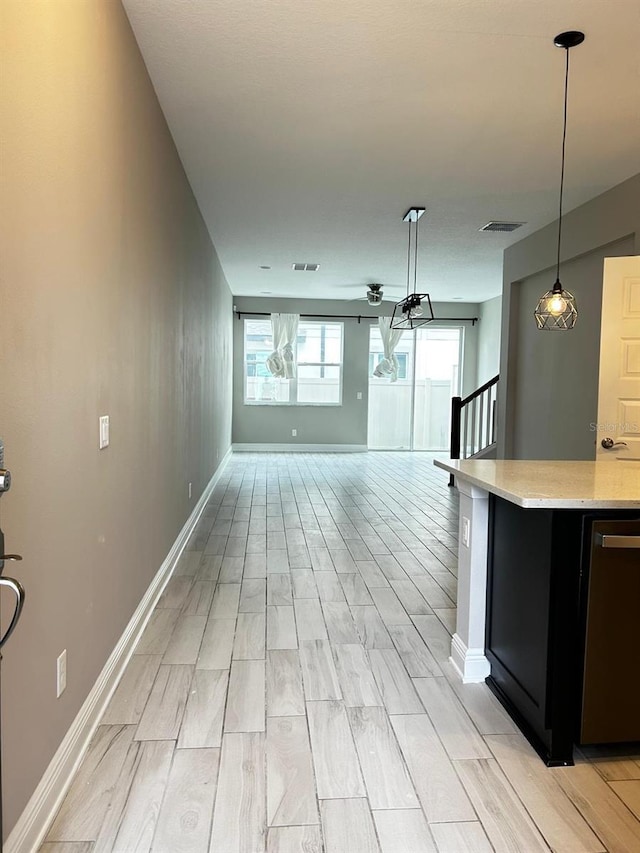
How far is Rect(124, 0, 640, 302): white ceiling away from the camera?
92.3 inches

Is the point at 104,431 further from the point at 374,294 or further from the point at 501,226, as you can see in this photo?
the point at 374,294

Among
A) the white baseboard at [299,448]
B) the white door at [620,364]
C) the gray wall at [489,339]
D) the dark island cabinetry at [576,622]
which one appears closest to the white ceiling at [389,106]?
the white door at [620,364]

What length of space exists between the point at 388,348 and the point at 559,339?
4987 millimetres

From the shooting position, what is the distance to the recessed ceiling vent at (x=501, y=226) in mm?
5301

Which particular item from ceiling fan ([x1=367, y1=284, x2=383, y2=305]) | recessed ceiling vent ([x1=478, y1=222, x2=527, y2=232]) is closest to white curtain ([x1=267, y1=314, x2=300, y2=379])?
ceiling fan ([x1=367, y1=284, x2=383, y2=305])

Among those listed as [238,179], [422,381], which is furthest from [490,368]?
[238,179]

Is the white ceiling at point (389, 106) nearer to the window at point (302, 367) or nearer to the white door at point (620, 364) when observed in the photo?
the white door at point (620, 364)

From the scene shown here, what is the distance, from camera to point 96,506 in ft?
6.49

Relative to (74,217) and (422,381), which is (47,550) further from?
(422,381)

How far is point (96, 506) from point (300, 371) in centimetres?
858

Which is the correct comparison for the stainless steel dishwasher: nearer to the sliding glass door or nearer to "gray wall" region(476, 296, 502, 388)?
"gray wall" region(476, 296, 502, 388)

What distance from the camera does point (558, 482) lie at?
6.80ft

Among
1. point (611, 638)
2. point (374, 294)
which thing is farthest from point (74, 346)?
point (374, 294)

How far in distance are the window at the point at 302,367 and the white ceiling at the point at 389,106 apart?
4.87 metres
